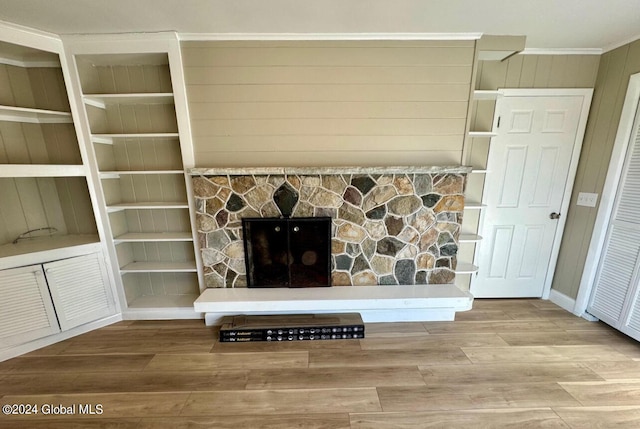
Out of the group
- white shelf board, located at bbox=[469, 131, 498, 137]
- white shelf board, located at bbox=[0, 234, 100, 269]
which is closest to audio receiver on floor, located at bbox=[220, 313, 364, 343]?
white shelf board, located at bbox=[0, 234, 100, 269]

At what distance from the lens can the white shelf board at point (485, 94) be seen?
7.50 feet

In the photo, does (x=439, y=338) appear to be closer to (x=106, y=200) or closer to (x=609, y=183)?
(x=609, y=183)

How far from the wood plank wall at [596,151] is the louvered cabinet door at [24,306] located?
15.8ft

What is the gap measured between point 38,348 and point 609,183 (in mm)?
5080

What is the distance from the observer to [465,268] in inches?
103

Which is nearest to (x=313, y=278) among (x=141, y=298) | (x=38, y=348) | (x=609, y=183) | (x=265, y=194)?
(x=265, y=194)

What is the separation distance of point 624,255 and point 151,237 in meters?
4.19

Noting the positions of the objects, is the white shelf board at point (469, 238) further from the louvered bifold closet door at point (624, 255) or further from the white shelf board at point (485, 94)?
the white shelf board at point (485, 94)

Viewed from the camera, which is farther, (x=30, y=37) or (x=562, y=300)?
(x=562, y=300)

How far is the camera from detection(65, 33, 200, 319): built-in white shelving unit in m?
2.10

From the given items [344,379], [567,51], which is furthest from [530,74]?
[344,379]

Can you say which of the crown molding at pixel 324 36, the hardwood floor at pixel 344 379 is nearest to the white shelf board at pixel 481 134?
the crown molding at pixel 324 36

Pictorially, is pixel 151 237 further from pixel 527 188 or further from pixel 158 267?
pixel 527 188

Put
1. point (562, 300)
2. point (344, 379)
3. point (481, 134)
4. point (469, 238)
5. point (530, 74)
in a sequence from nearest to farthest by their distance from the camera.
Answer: point (344, 379), point (481, 134), point (530, 74), point (469, 238), point (562, 300)
